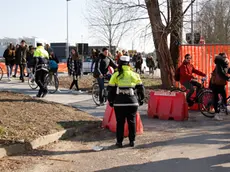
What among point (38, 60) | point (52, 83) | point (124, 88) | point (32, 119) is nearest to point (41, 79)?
point (38, 60)

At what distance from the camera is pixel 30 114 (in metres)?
9.69

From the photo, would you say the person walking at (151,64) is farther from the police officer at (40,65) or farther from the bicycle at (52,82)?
the police officer at (40,65)

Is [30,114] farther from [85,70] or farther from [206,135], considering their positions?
[85,70]

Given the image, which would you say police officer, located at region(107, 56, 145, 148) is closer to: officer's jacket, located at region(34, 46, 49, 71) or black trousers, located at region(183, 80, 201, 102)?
black trousers, located at region(183, 80, 201, 102)

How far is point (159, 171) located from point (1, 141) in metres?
3.00

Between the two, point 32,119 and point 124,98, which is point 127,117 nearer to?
point 124,98

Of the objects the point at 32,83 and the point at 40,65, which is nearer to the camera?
the point at 40,65

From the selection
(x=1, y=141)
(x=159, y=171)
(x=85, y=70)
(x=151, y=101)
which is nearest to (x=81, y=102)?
(x=151, y=101)

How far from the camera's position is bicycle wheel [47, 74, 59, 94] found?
15.2 m

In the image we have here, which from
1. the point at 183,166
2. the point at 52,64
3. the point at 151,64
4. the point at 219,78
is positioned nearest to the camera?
the point at 183,166

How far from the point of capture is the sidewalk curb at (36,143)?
7056 millimetres

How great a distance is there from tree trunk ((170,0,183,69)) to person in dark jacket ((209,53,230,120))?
5958 millimetres

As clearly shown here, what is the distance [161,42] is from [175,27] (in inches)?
35.5

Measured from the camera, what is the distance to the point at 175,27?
56.3 ft
